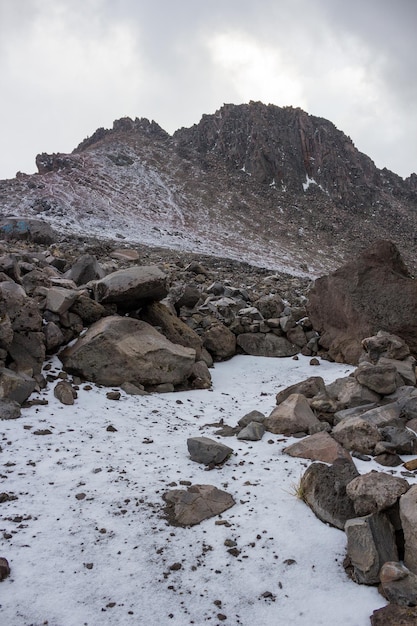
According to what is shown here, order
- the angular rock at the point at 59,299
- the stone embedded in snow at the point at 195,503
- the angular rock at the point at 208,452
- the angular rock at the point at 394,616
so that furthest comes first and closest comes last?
the angular rock at the point at 59,299
the angular rock at the point at 208,452
the stone embedded in snow at the point at 195,503
the angular rock at the point at 394,616

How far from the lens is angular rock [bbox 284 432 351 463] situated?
502 centimetres

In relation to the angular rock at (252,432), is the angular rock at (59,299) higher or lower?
higher

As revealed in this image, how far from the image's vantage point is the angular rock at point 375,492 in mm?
3609

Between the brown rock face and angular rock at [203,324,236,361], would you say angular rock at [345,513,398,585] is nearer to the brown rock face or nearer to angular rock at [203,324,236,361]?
the brown rock face

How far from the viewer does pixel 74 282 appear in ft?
32.6

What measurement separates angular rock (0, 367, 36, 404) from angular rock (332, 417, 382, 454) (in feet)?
13.8

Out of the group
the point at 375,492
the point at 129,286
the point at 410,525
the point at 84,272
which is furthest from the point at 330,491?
the point at 84,272

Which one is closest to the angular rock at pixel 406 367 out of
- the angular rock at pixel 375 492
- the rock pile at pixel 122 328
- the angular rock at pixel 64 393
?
the rock pile at pixel 122 328

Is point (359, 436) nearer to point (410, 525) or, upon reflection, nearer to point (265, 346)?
point (410, 525)

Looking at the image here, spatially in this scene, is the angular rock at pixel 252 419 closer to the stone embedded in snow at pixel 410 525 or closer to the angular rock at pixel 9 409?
the stone embedded in snow at pixel 410 525

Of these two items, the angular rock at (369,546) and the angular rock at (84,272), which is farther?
the angular rock at (84,272)

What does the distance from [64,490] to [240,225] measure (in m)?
40.8

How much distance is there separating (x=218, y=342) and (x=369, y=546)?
7.14 m

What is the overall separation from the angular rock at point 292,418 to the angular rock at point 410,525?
2.50m
